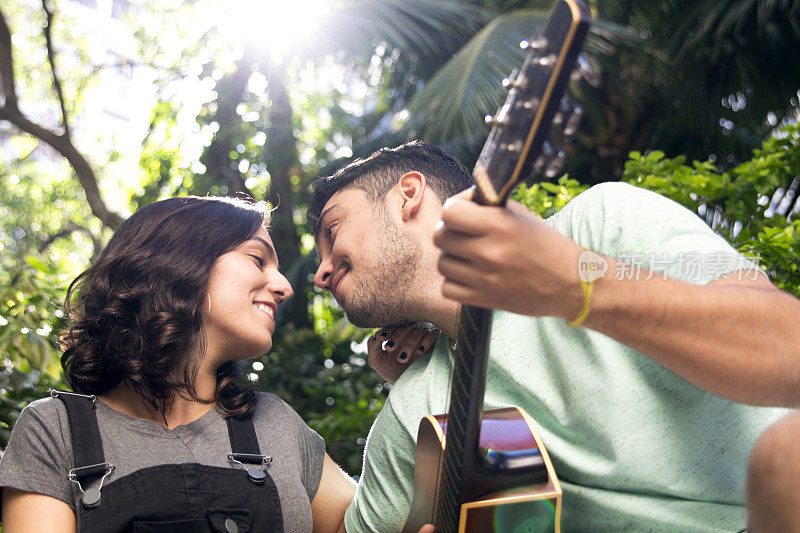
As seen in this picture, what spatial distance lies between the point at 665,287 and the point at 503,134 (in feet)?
1.20

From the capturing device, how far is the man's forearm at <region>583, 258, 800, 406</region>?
1.14 m

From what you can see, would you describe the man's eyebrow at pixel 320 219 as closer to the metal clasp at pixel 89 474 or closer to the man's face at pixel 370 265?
the man's face at pixel 370 265

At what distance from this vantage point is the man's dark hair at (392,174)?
93.3 inches

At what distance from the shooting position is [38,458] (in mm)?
1809

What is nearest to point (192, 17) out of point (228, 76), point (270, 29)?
point (228, 76)

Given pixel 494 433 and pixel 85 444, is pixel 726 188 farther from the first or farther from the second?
pixel 85 444

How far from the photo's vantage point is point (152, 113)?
24.5 feet

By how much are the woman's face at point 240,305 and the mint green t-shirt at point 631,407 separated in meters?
0.75

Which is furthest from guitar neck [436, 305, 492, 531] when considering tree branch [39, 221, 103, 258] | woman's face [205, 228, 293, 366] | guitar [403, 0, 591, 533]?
tree branch [39, 221, 103, 258]

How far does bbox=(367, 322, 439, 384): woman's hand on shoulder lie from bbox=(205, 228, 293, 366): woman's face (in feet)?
1.15

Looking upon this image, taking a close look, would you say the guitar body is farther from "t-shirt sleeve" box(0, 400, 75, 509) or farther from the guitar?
"t-shirt sleeve" box(0, 400, 75, 509)

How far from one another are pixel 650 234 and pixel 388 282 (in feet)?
2.70

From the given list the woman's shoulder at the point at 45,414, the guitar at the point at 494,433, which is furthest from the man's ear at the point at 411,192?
the woman's shoulder at the point at 45,414

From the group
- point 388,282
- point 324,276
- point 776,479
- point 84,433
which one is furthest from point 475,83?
point 776,479
